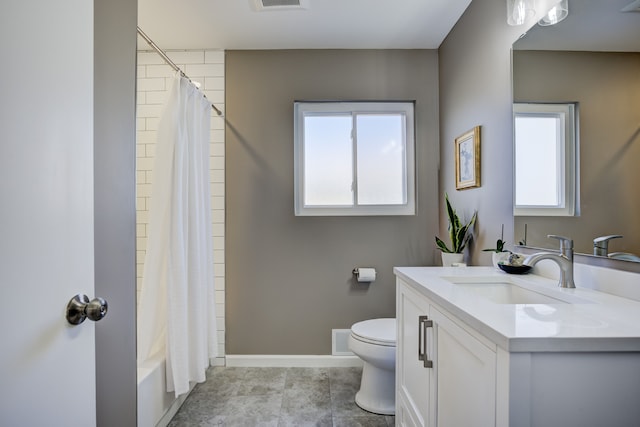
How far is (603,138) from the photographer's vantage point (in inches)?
41.2

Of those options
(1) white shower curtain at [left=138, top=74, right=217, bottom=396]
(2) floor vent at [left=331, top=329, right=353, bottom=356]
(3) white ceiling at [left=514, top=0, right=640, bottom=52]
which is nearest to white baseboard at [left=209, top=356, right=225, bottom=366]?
(1) white shower curtain at [left=138, top=74, right=217, bottom=396]

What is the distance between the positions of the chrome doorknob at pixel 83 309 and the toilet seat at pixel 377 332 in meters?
1.39

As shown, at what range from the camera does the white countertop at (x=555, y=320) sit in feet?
2.10

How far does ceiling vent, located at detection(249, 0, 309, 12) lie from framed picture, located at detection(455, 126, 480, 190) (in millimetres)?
1246

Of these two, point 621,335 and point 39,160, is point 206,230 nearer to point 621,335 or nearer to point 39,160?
point 39,160

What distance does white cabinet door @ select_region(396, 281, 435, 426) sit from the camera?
1.17 meters

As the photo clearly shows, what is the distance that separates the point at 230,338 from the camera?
2.48m

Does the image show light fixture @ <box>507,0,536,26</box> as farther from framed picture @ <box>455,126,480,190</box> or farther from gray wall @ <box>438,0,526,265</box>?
framed picture @ <box>455,126,480,190</box>

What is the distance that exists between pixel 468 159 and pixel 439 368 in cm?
136

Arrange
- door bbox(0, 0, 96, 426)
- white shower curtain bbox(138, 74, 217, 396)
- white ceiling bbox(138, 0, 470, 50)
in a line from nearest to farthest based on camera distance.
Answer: door bbox(0, 0, 96, 426), white shower curtain bbox(138, 74, 217, 396), white ceiling bbox(138, 0, 470, 50)

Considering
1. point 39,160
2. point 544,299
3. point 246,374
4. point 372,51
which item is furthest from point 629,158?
point 246,374

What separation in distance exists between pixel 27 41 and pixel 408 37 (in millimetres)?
2249

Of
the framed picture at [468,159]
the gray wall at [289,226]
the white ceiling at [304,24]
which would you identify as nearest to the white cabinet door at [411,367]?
the framed picture at [468,159]

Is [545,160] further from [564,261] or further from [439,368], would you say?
[439,368]
